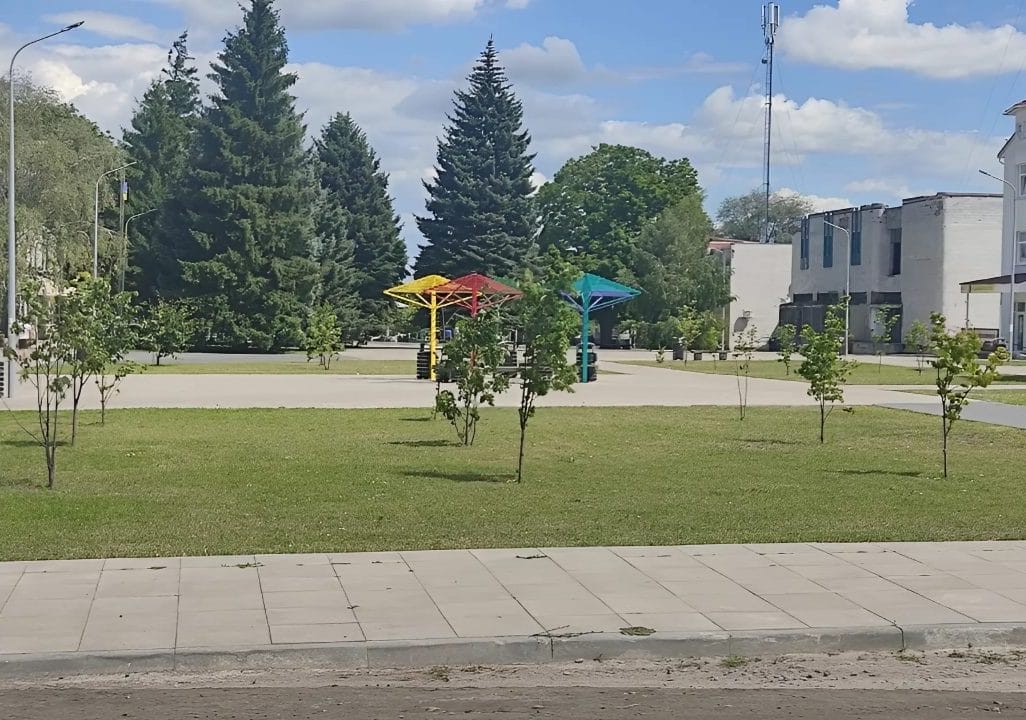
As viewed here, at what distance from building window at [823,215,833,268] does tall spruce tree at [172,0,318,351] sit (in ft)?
126

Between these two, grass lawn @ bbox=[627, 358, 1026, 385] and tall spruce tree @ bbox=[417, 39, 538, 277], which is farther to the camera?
tall spruce tree @ bbox=[417, 39, 538, 277]

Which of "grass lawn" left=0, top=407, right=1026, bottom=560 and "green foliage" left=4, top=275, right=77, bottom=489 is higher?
"green foliage" left=4, top=275, right=77, bottom=489

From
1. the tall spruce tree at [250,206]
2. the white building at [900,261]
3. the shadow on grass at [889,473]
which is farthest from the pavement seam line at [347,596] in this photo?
the white building at [900,261]

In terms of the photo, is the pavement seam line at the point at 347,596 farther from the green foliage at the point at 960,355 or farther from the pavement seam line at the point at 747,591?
the green foliage at the point at 960,355

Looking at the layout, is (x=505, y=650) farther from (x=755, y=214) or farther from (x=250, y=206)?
(x=755, y=214)

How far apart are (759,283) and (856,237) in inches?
451

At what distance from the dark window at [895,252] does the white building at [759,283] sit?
499 inches

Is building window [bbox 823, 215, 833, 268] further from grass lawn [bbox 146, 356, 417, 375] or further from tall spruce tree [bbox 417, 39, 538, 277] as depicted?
grass lawn [bbox 146, 356, 417, 375]

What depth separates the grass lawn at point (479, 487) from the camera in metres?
11.0

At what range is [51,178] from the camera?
5450 centimetres

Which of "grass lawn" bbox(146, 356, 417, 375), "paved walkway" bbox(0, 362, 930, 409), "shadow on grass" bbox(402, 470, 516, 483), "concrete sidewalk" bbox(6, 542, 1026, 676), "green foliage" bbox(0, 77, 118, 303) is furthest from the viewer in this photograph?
"green foliage" bbox(0, 77, 118, 303)

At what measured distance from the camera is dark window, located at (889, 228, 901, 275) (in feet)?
282

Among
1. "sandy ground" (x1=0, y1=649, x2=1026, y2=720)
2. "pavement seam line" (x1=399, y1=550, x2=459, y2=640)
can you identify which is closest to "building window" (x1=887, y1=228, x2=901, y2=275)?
"pavement seam line" (x1=399, y1=550, x2=459, y2=640)

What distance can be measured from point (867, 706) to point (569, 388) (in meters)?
8.36
